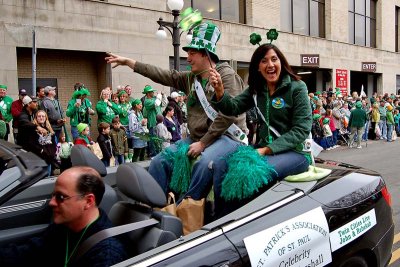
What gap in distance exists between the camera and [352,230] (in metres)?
2.77

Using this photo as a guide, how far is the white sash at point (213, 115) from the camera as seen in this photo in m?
3.43

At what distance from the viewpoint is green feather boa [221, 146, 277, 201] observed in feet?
9.16

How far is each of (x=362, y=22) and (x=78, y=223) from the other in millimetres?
29366

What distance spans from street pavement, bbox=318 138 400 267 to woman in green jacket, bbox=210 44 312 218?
1970 millimetres

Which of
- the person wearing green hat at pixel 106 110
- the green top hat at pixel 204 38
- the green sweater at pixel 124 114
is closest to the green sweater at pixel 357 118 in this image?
the green sweater at pixel 124 114

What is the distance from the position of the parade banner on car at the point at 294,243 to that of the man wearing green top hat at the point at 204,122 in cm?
74

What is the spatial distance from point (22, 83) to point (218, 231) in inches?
463

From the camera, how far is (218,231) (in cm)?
231

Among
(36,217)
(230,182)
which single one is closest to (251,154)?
(230,182)

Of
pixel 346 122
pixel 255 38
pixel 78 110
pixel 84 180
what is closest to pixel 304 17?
pixel 346 122

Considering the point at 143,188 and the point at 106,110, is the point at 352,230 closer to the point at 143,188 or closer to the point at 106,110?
the point at 143,188

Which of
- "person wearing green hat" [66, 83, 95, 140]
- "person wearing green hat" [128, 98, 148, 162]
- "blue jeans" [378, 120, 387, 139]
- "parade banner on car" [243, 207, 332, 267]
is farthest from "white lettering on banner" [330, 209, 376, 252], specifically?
"blue jeans" [378, 120, 387, 139]

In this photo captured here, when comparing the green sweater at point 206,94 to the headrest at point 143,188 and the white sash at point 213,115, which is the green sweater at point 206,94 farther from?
the headrest at point 143,188

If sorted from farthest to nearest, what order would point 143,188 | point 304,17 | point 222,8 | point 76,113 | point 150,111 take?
point 304,17, point 222,8, point 150,111, point 76,113, point 143,188
